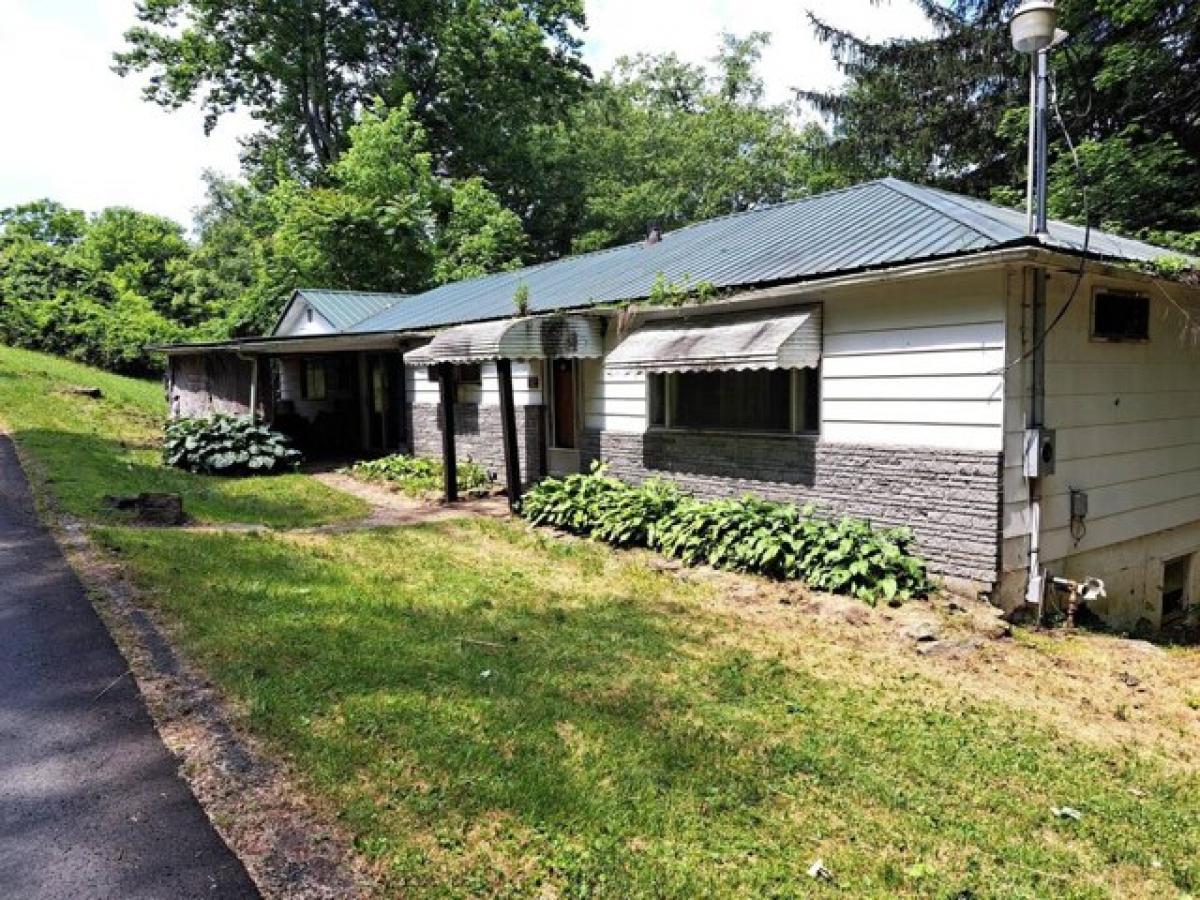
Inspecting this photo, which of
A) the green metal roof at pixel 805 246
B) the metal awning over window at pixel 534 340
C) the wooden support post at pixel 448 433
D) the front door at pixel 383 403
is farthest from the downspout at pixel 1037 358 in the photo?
the front door at pixel 383 403

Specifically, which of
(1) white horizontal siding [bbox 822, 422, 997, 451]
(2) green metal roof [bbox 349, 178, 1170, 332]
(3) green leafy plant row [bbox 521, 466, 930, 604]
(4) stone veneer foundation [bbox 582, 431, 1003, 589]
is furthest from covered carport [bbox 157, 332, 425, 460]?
(1) white horizontal siding [bbox 822, 422, 997, 451]

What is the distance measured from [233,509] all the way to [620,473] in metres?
5.31

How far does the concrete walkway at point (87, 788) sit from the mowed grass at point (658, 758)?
1.63 feet

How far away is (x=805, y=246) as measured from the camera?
831 centimetres

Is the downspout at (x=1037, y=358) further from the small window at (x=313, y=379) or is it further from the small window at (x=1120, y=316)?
the small window at (x=313, y=379)

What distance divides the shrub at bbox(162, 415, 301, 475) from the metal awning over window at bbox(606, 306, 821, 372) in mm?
8226

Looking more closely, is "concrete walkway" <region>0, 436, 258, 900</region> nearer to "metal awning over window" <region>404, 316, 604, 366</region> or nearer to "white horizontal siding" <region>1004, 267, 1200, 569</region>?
"metal awning over window" <region>404, 316, 604, 366</region>

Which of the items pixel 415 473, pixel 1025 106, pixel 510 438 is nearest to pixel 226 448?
pixel 415 473

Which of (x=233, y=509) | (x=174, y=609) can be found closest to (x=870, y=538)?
(x=174, y=609)

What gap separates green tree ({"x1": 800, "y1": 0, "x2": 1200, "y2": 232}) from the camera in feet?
44.5

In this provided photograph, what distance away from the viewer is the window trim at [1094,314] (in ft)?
23.2

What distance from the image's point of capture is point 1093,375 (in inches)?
282

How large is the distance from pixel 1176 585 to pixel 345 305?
1707cm

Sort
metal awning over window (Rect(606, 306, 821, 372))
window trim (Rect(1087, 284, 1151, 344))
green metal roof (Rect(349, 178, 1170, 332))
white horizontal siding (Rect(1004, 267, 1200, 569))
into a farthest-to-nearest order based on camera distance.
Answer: metal awning over window (Rect(606, 306, 821, 372)), window trim (Rect(1087, 284, 1151, 344)), green metal roof (Rect(349, 178, 1170, 332)), white horizontal siding (Rect(1004, 267, 1200, 569))
